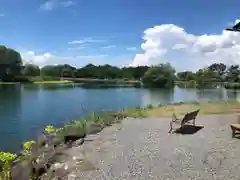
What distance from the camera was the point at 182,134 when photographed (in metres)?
10.3

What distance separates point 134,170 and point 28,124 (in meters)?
14.0

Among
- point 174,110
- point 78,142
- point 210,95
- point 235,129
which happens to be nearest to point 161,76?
point 210,95

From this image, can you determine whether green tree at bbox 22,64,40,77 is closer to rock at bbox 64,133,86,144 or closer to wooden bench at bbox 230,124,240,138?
rock at bbox 64,133,86,144

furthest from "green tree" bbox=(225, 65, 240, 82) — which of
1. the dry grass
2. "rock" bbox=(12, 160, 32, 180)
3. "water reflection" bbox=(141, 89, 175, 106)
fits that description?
"rock" bbox=(12, 160, 32, 180)

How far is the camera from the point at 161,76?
3957 inches

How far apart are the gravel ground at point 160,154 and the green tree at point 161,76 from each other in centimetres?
8887

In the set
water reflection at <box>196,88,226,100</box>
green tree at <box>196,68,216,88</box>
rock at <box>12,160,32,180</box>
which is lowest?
water reflection at <box>196,88,226,100</box>

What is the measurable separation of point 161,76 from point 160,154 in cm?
9364

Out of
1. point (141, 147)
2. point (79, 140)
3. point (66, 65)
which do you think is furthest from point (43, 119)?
point (66, 65)

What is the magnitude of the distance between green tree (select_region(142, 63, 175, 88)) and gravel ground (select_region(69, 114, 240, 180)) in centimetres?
8887

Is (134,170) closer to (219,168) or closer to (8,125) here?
(219,168)

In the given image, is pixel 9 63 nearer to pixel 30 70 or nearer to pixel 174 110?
pixel 30 70

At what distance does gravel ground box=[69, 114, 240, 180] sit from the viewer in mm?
6320

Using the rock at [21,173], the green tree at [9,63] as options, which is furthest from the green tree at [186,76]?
the rock at [21,173]
